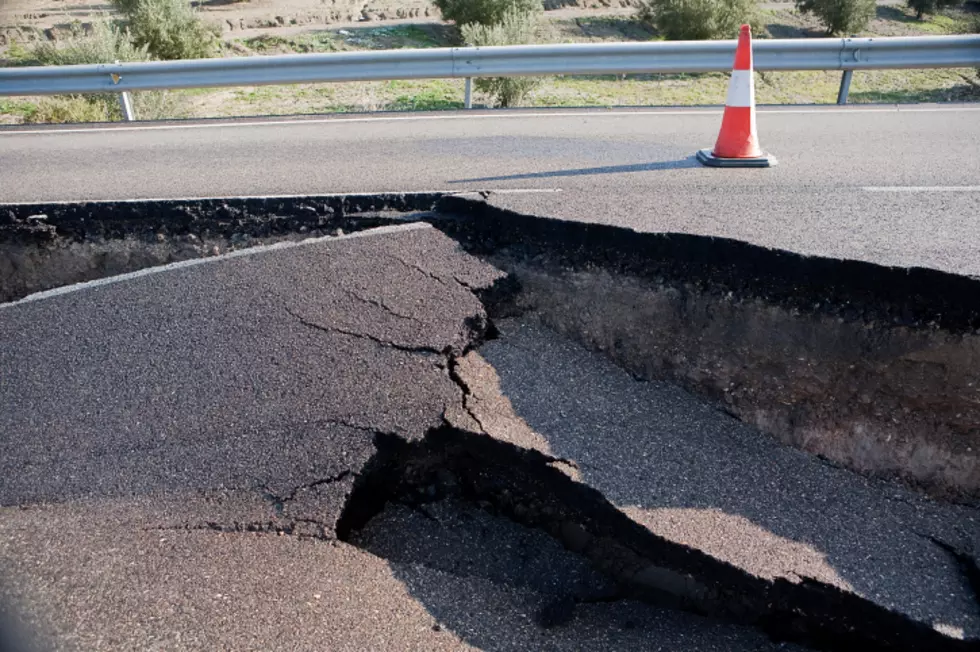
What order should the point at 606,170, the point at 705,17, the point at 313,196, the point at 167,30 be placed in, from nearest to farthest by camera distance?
the point at 313,196
the point at 606,170
the point at 167,30
the point at 705,17

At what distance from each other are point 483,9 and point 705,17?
5071mm

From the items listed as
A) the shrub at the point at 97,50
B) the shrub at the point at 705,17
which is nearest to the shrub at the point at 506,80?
the shrub at the point at 97,50

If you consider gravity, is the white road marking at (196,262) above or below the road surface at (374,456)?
above

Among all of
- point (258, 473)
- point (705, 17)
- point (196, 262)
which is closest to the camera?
point (258, 473)

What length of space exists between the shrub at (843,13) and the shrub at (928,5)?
168 inches

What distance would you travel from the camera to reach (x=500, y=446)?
3.52m

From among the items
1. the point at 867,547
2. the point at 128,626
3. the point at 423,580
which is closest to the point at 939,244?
the point at 867,547

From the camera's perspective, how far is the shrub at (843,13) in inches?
802

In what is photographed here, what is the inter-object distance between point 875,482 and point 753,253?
49.6 inches

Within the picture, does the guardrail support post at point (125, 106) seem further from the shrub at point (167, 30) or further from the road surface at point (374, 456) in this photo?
the shrub at point (167, 30)

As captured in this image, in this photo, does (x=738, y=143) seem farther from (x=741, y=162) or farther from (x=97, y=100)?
(x=97, y=100)

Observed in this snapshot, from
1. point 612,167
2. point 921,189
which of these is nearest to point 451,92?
point 612,167

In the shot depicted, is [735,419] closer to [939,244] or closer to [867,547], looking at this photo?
[867,547]

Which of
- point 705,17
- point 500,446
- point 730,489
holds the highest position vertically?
point 705,17
